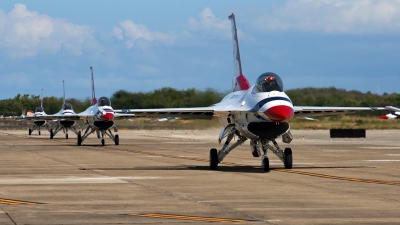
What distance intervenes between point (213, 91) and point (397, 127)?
1573 inches

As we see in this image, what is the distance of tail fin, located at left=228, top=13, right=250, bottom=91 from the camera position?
28038mm

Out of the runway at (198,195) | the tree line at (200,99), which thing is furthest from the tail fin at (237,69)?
the tree line at (200,99)

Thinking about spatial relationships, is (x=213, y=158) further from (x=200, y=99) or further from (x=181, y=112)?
(x=200, y=99)

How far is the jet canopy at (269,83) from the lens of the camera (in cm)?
2123

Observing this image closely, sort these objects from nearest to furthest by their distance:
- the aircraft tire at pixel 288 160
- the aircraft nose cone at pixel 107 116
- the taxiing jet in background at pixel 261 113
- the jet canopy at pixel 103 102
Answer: the taxiing jet in background at pixel 261 113 → the aircraft tire at pixel 288 160 → the aircraft nose cone at pixel 107 116 → the jet canopy at pixel 103 102

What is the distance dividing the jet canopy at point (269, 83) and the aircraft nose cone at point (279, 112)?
107 centimetres

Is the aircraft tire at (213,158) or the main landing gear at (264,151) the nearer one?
the main landing gear at (264,151)

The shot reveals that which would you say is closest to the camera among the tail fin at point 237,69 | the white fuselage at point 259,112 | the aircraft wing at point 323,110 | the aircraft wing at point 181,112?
the white fuselage at point 259,112

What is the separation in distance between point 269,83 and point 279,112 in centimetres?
136

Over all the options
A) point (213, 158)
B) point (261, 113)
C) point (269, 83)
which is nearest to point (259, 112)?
point (261, 113)

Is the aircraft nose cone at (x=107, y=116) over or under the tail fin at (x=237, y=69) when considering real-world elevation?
under

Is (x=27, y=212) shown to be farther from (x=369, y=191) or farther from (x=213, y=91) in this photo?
(x=213, y=91)

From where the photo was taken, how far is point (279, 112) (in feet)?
66.2

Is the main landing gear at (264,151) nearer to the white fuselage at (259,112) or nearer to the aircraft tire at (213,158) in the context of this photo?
the aircraft tire at (213,158)
